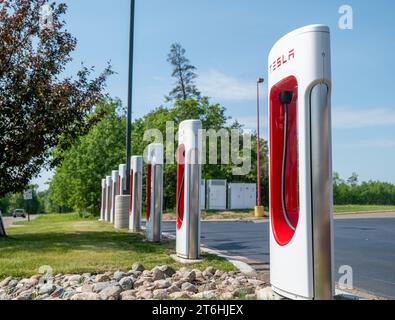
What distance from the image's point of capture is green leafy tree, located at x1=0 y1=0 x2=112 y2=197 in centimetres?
1326

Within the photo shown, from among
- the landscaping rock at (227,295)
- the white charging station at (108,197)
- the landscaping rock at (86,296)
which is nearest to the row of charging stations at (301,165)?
the landscaping rock at (227,295)

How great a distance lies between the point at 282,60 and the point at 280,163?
1219 millimetres

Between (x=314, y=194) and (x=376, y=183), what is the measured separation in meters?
53.4

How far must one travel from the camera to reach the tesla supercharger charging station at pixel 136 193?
49.8ft

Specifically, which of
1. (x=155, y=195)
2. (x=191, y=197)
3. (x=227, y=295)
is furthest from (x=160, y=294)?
(x=155, y=195)

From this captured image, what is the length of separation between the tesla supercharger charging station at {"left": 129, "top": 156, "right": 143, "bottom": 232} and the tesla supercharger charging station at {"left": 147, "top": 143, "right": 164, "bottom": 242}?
10.0ft

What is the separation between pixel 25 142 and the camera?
1316cm

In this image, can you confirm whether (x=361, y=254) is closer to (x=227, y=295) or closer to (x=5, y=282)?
(x=227, y=295)

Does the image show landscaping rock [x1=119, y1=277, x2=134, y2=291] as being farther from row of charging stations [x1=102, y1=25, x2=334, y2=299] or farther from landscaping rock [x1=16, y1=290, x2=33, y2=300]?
row of charging stations [x1=102, y1=25, x2=334, y2=299]

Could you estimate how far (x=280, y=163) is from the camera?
5469mm

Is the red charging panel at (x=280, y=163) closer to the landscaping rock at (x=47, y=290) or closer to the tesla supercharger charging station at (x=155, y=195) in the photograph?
the landscaping rock at (x=47, y=290)

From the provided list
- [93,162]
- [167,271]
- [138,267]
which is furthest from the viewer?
[93,162]
